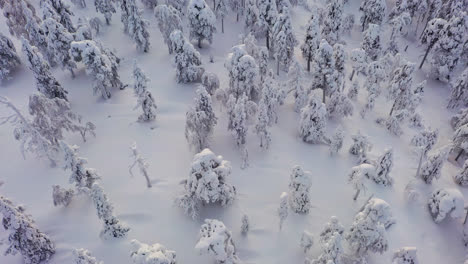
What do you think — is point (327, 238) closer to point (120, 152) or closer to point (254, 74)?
point (254, 74)

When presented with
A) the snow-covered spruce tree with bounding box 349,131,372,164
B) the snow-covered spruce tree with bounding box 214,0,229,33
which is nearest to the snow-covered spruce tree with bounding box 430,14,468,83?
the snow-covered spruce tree with bounding box 349,131,372,164

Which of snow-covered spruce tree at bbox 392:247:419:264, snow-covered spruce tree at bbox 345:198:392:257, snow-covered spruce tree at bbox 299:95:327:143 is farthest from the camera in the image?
snow-covered spruce tree at bbox 299:95:327:143

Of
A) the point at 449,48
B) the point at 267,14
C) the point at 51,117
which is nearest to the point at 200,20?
the point at 267,14

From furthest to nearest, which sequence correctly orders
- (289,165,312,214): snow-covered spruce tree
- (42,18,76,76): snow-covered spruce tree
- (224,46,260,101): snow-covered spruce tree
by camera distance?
1. (42,18,76,76): snow-covered spruce tree
2. (224,46,260,101): snow-covered spruce tree
3. (289,165,312,214): snow-covered spruce tree

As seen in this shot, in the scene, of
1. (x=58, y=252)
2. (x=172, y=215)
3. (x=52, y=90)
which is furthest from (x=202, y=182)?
(x=52, y=90)

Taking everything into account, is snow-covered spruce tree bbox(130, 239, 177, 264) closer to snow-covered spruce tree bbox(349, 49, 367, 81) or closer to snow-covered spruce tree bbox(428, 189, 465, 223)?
snow-covered spruce tree bbox(428, 189, 465, 223)

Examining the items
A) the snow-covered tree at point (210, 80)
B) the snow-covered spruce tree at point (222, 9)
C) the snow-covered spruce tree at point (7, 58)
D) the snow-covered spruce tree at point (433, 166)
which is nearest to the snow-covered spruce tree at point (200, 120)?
the snow-covered tree at point (210, 80)

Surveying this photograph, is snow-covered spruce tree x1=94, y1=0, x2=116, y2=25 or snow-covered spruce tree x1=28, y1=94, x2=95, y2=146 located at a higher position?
snow-covered spruce tree x1=94, y1=0, x2=116, y2=25
